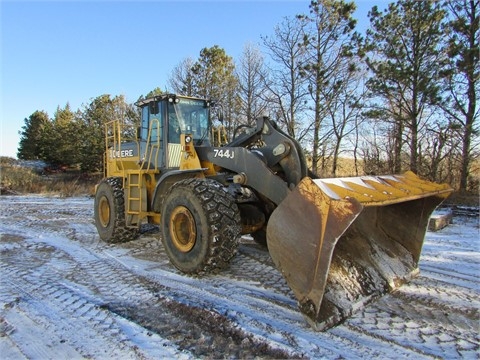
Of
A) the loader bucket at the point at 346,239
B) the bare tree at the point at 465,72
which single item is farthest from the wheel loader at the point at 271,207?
the bare tree at the point at 465,72

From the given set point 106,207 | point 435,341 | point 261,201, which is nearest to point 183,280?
point 261,201

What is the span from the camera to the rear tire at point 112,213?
239 inches

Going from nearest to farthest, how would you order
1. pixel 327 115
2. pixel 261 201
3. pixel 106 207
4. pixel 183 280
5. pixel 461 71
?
pixel 183 280, pixel 261 201, pixel 106 207, pixel 461 71, pixel 327 115

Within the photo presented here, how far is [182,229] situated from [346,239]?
199cm

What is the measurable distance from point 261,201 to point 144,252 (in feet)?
6.65

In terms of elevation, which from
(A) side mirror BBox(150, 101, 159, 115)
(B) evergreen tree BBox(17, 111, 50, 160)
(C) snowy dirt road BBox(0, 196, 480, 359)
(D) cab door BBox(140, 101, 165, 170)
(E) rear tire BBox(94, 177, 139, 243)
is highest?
(B) evergreen tree BBox(17, 111, 50, 160)

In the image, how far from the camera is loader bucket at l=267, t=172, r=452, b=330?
269cm

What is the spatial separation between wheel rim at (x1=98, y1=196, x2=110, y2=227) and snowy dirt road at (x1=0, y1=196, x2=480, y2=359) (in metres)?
1.20

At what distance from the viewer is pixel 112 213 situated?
20.1 ft

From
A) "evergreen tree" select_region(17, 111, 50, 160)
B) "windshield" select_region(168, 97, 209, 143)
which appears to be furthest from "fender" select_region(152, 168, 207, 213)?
"evergreen tree" select_region(17, 111, 50, 160)

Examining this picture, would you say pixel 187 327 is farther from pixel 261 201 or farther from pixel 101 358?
pixel 261 201

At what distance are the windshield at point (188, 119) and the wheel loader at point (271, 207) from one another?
17 millimetres

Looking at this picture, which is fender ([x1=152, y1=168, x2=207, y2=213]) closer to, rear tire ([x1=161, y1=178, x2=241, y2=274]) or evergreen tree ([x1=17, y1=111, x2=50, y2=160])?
rear tire ([x1=161, y1=178, x2=241, y2=274])

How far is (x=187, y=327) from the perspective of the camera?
295 centimetres
